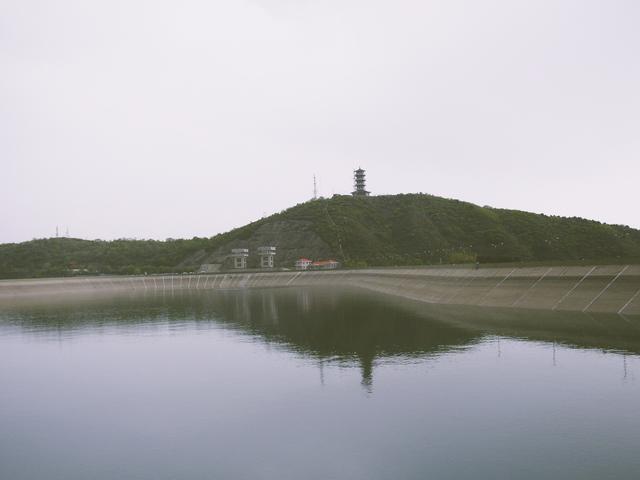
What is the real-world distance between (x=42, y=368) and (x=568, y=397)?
40.5 meters

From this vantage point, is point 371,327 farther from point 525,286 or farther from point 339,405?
point 339,405

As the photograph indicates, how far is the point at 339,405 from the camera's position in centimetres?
2778

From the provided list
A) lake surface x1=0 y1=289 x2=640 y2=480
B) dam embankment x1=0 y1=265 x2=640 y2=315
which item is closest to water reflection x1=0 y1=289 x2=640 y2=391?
lake surface x1=0 y1=289 x2=640 y2=480

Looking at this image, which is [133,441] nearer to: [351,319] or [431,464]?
[431,464]

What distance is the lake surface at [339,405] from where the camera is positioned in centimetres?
2041

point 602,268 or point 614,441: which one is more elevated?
point 602,268

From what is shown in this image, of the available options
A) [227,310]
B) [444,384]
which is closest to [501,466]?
[444,384]

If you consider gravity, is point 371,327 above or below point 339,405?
below

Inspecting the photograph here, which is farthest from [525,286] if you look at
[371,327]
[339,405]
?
[339,405]

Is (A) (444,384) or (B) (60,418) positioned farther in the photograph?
(A) (444,384)

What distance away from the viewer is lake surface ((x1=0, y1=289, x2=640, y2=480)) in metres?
20.4

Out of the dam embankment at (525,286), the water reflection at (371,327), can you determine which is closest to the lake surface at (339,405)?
the water reflection at (371,327)

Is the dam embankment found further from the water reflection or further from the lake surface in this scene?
the lake surface

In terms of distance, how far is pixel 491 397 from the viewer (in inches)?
1109
